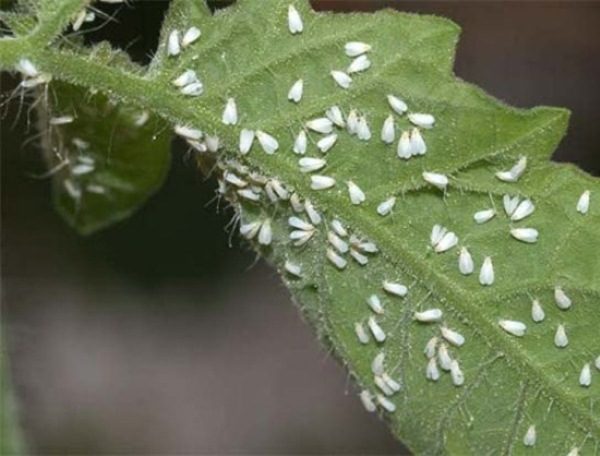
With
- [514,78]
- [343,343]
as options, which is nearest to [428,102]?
[343,343]

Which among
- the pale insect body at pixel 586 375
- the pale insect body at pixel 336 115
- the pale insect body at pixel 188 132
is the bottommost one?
the pale insect body at pixel 586 375

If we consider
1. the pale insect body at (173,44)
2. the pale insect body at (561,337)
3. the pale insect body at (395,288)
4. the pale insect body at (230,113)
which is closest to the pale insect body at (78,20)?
the pale insect body at (173,44)

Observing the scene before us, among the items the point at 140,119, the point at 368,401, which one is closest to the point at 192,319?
the point at 140,119

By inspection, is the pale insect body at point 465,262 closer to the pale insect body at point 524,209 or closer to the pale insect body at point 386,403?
the pale insect body at point 524,209

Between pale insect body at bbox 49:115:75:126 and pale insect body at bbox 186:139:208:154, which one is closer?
pale insect body at bbox 186:139:208:154

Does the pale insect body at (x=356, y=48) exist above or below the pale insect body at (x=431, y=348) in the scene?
above

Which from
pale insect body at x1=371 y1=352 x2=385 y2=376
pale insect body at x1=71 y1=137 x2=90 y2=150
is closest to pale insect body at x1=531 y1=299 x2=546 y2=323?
pale insect body at x1=371 y1=352 x2=385 y2=376

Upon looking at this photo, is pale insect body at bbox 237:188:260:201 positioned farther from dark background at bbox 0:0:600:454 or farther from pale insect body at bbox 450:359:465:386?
dark background at bbox 0:0:600:454

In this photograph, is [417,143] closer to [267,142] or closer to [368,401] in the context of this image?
[267,142]
